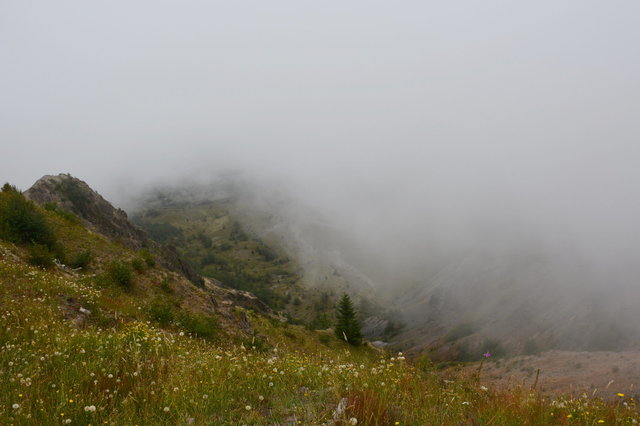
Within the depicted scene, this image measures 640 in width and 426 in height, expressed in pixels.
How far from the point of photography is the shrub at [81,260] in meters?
21.0

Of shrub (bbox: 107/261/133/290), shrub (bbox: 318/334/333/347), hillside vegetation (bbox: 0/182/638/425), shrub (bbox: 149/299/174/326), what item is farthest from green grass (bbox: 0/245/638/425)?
shrub (bbox: 318/334/333/347)

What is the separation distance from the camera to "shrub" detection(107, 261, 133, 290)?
67.5 ft

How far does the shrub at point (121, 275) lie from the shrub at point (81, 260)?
167cm

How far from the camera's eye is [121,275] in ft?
68.1

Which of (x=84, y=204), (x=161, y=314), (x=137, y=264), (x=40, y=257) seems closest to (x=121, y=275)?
(x=137, y=264)

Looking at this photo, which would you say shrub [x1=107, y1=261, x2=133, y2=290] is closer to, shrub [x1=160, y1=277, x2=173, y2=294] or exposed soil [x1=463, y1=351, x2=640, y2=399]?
shrub [x1=160, y1=277, x2=173, y2=294]

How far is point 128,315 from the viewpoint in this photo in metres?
15.4

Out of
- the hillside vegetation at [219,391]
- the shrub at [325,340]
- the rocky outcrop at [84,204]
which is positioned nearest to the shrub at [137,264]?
the hillside vegetation at [219,391]

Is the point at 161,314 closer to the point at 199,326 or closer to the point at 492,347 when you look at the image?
the point at 199,326

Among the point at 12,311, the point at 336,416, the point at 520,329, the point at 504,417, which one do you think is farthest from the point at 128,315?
the point at 520,329

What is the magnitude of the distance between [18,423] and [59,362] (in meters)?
2.04

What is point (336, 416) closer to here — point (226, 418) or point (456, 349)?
point (226, 418)

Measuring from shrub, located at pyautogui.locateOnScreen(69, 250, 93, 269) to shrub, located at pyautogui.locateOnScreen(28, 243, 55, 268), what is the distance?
2.12 m

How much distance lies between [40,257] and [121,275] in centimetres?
401
